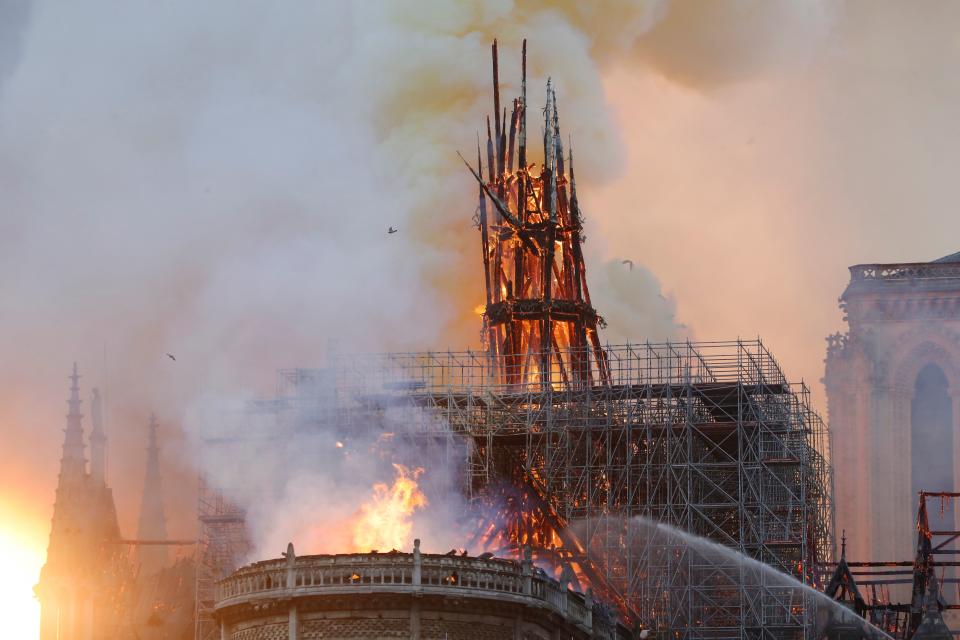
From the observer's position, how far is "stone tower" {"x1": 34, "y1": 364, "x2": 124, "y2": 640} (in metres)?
114

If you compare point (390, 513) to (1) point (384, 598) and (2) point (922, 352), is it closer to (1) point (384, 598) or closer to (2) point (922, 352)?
(1) point (384, 598)

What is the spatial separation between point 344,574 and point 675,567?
25.3 metres

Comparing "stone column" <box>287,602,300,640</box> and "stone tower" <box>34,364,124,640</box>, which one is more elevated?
"stone tower" <box>34,364,124,640</box>

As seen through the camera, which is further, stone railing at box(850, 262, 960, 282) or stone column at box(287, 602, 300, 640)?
stone railing at box(850, 262, 960, 282)

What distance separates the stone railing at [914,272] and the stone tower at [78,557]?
132 ft

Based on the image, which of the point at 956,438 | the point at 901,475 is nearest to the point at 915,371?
the point at 956,438

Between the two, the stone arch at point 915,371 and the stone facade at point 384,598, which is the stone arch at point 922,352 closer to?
the stone arch at point 915,371

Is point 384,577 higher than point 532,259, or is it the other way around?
point 532,259

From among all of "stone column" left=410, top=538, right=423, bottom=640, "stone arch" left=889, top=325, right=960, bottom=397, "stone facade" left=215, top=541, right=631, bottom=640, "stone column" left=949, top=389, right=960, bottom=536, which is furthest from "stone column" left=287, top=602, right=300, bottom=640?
"stone arch" left=889, top=325, right=960, bottom=397

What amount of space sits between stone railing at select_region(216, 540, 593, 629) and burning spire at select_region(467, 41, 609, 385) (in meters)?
31.3

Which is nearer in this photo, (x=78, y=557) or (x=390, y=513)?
(x=390, y=513)

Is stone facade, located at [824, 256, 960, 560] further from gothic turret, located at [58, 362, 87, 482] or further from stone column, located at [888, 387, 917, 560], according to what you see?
gothic turret, located at [58, 362, 87, 482]

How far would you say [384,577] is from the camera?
273ft

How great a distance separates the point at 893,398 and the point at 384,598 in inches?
2088
